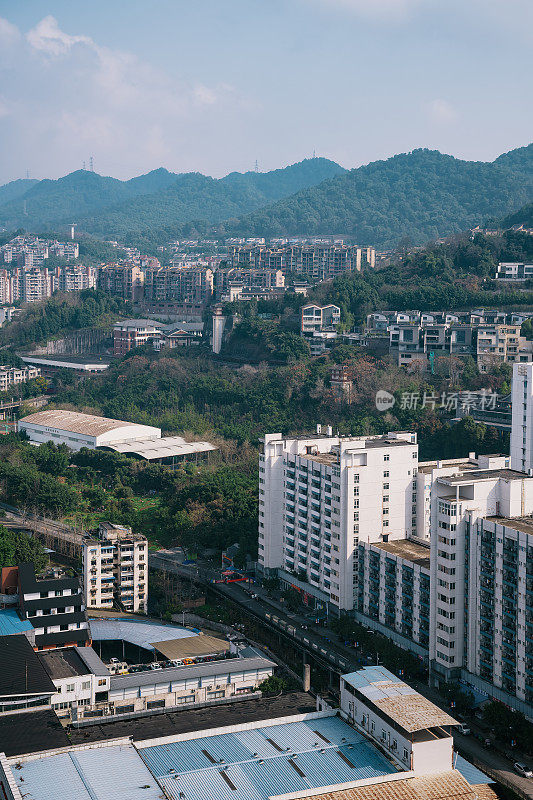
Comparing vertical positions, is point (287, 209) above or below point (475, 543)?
above

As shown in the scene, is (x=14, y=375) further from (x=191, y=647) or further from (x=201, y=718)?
(x=201, y=718)

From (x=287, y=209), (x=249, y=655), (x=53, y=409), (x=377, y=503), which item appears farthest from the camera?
(x=287, y=209)

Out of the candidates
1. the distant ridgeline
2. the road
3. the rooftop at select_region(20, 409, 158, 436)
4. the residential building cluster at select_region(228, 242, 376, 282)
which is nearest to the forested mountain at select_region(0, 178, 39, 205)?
the distant ridgeline

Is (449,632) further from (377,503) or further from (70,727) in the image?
(70,727)

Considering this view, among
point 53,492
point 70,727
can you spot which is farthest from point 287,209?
point 70,727

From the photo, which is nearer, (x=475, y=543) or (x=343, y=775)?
(x=343, y=775)

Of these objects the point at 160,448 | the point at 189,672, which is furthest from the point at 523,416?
the point at 160,448

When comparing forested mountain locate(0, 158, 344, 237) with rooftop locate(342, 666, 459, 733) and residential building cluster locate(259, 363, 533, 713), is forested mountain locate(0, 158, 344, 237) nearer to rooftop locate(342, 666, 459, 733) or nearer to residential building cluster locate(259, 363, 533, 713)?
residential building cluster locate(259, 363, 533, 713)
